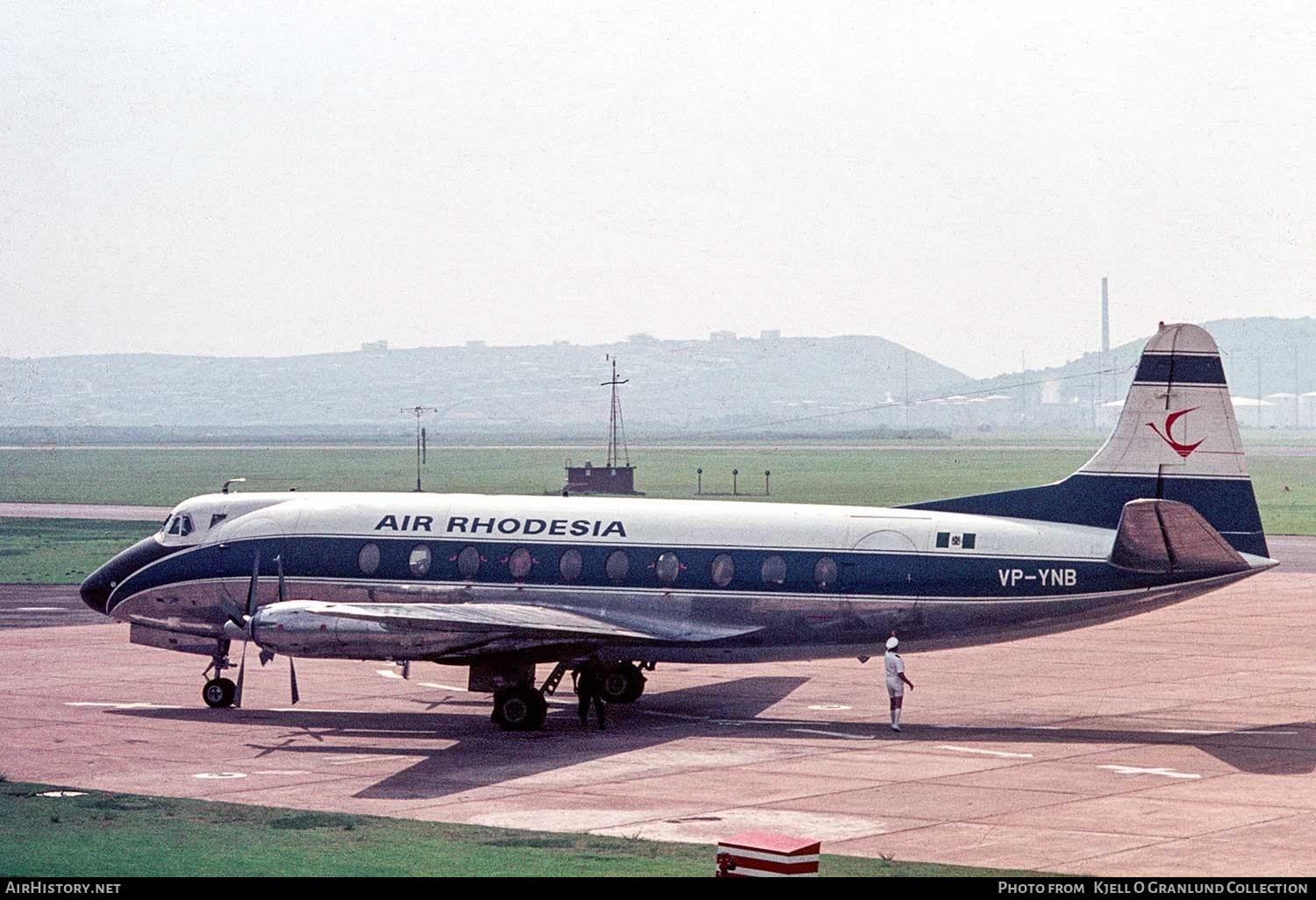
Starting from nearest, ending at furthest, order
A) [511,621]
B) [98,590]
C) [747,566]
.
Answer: [511,621] → [747,566] → [98,590]

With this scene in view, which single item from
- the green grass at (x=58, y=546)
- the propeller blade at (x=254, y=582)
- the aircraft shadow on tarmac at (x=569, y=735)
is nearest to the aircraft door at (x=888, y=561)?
the aircraft shadow on tarmac at (x=569, y=735)

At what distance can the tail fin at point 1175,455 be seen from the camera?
1304 inches

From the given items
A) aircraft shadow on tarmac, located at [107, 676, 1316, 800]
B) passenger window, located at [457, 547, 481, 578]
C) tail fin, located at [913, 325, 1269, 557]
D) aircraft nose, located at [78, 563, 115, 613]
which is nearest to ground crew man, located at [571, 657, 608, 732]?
aircraft shadow on tarmac, located at [107, 676, 1316, 800]

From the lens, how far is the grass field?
84.2m

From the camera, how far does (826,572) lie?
33531 millimetres

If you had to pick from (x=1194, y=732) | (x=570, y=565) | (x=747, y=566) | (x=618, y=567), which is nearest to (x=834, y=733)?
(x=747, y=566)

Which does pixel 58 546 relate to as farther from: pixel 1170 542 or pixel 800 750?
pixel 1170 542

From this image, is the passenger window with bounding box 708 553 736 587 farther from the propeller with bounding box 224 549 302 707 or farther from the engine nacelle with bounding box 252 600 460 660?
the propeller with bounding box 224 549 302 707

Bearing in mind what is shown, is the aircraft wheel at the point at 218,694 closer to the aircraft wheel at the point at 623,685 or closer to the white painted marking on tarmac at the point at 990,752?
the aircraft wheel at the point at 623,685

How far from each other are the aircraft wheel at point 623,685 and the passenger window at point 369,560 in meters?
5.19

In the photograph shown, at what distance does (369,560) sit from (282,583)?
190 cm

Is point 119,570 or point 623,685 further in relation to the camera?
point 119,570

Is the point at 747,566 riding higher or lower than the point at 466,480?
lower

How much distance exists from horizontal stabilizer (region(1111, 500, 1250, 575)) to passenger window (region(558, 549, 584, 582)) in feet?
33.5
